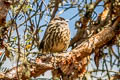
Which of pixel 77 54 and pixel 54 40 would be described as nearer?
pixel 77 54

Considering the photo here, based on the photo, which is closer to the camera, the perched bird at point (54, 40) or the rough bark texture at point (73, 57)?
the rough bark texture at point (73, 57)

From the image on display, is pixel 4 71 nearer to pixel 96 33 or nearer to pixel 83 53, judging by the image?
pixel 83 53

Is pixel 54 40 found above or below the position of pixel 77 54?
below

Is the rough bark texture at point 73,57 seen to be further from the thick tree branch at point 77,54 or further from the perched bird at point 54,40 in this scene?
the perched bird at point 54,40

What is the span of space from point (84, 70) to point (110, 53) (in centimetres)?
38

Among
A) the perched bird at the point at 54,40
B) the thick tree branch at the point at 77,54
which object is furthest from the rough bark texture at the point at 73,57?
the perched bird at the point at 54,40

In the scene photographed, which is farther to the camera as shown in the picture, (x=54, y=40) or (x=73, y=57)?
(x=54, y=40)

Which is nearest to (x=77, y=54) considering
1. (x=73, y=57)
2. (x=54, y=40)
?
(x=73, y=57)

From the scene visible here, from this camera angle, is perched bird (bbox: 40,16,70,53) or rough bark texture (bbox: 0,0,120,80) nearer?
rough bark texture (bbox: 0,0,120,80)

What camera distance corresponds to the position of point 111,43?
3377 mm

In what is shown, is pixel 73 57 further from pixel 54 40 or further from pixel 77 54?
pixel 54 40

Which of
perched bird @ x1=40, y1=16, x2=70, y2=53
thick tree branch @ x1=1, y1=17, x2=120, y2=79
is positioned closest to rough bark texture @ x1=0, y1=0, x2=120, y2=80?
thick tree branch @ x1=1, y1=17, x2=120, y2=79

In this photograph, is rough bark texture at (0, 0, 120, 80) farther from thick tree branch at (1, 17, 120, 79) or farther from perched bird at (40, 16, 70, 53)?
perched bird at (40, 16, 70, 53)

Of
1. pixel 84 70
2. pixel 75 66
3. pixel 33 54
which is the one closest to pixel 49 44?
pixel 84 70
